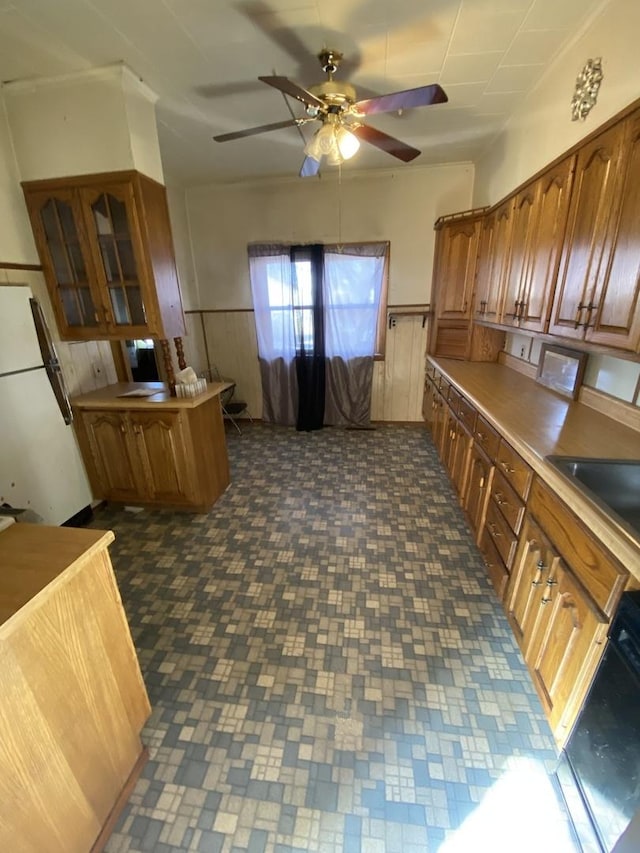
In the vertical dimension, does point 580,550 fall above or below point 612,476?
below

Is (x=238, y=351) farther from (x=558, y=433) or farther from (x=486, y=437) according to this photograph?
(x=558, y=433)

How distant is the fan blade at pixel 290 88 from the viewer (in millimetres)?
1455

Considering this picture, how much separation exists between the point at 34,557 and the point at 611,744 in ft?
5.36

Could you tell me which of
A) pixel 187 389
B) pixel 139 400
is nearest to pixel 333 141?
pixel 187 389

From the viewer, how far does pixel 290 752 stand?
128cm

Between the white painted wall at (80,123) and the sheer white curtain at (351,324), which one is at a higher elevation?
the white painted wall at (80,123)

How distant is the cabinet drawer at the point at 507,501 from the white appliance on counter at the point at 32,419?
2676mm

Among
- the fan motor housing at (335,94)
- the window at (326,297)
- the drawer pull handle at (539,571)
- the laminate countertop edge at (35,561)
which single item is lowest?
the drawer pull handle at (539,571)

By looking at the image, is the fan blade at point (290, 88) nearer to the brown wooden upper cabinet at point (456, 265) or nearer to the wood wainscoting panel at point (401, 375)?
the brown wooden upper cabinet at point (456, 265)

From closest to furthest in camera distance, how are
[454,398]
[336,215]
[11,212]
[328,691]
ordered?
[328,691] → [11,212] → [454,398] → [336,215]

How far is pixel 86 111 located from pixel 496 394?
3.00 m

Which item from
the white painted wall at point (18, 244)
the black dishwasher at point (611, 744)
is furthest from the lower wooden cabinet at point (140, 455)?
the black dishwasher at point (611, 744)

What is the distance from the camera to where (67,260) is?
232 centimetres

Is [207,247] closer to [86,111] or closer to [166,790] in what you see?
[86,111]
